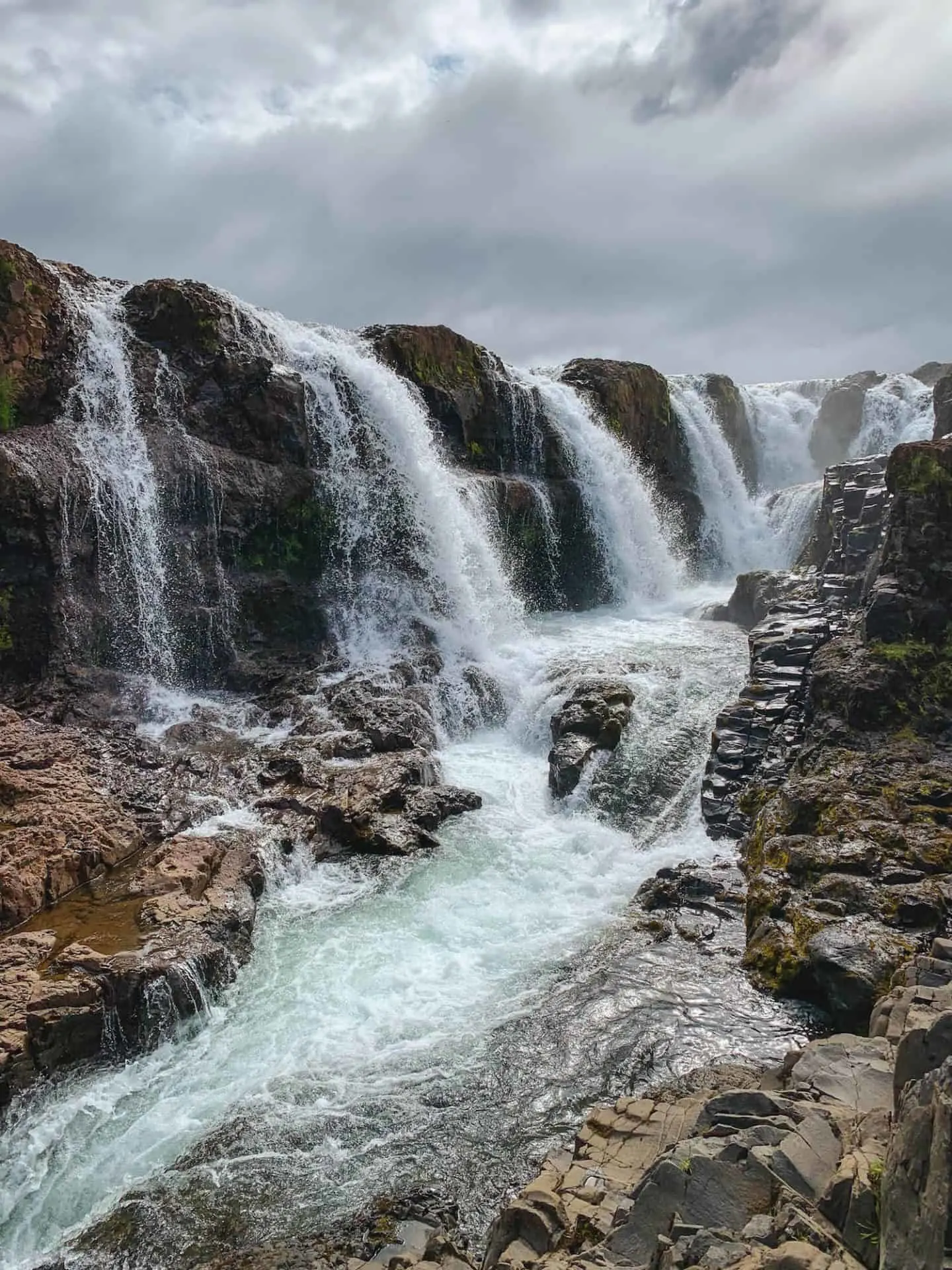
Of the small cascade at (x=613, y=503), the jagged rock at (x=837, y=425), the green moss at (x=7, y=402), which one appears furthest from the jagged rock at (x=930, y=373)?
the green moss at (x=7, y=402)

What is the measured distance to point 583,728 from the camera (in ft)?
55.1

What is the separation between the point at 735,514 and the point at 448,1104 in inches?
1237

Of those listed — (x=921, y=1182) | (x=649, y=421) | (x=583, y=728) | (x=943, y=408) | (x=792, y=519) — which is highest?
(x=649, y=421)

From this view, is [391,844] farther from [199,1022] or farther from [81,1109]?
[81,1109]

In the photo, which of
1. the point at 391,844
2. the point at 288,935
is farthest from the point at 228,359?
the point at 288,935

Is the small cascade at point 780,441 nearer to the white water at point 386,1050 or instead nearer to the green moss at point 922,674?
the green moss at point 922,674

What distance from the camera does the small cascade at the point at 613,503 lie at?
29.6 m

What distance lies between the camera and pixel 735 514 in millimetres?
35656

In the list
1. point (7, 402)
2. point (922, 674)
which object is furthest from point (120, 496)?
point (922, 674)

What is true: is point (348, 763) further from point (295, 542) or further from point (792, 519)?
point (792, 519)

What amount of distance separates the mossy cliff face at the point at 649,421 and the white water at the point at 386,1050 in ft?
70.2

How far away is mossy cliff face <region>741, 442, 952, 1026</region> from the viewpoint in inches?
364

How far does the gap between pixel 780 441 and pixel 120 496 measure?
37013 mm

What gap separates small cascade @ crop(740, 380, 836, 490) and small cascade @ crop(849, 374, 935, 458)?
9.55 feet
